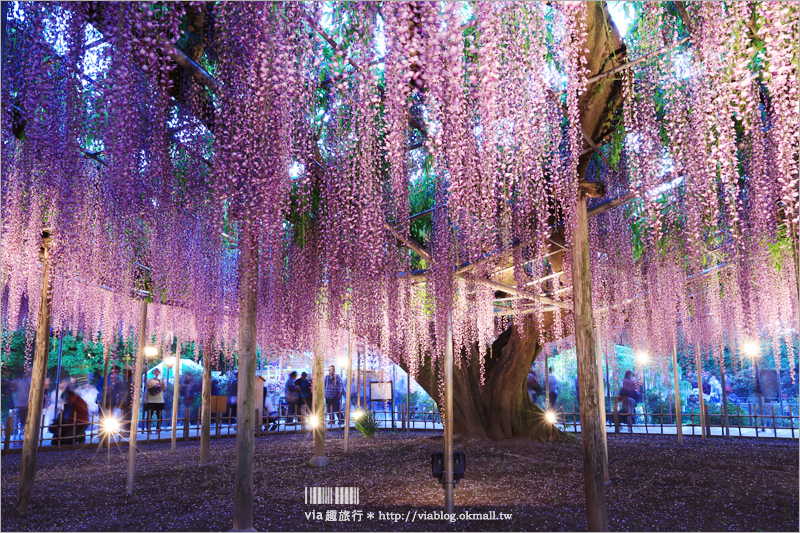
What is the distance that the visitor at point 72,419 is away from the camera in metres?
10.3

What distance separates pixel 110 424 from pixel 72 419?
0.74 m

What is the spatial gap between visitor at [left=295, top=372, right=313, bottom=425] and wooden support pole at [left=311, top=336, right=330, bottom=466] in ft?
19.7

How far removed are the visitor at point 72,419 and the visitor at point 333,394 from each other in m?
5.58

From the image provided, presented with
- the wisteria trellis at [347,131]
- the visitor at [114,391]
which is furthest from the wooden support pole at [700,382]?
the visitor at [114,391]

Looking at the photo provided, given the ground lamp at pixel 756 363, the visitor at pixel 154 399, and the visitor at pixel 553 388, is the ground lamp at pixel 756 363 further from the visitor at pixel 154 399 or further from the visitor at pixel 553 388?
the visitor at pixel 154 399

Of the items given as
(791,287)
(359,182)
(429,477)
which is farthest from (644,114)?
(791,287)

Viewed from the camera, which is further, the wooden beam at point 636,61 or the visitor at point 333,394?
the visitor at point 333,394

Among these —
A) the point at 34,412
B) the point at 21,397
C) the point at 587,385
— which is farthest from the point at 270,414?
the point at 587,385

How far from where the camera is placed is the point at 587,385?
4246mm

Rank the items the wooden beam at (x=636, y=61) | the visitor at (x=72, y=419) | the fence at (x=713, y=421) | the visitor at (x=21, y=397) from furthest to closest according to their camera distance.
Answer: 1. the fence at (x=713, y=421)
2. the visitor at (x=72, y=419)
3. the visitor at (x=21, y=397)
4. the wooden beam at (x=636, y=61)

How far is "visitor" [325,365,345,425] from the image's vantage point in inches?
565

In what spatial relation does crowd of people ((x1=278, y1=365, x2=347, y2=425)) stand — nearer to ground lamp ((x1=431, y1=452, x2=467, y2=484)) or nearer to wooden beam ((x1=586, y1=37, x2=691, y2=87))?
ground lamp ((x1=431, y1=452, x2=467, y2=484))

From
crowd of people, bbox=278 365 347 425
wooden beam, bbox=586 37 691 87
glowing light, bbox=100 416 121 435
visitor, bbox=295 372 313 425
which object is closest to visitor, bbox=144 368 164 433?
glowing light, bbox=100 416 121 435

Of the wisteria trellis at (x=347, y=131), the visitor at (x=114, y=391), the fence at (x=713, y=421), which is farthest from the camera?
the fence at (x=713, y=421)
